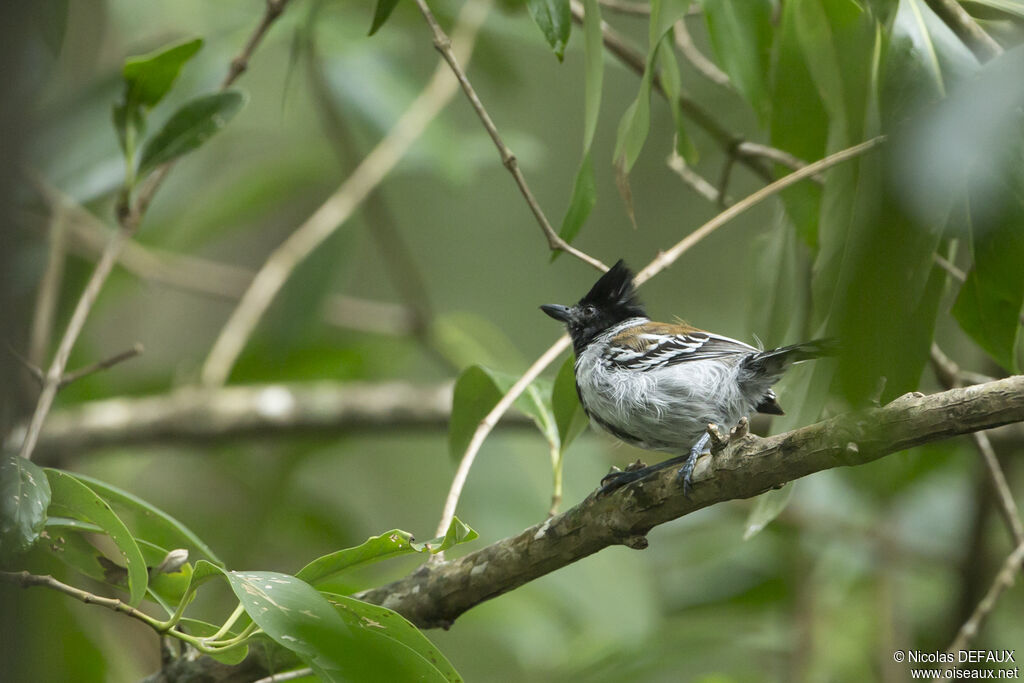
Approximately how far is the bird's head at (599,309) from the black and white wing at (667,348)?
0.89 feet

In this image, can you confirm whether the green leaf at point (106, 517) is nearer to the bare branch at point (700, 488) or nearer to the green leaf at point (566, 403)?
the bare branch at point (700, 488)

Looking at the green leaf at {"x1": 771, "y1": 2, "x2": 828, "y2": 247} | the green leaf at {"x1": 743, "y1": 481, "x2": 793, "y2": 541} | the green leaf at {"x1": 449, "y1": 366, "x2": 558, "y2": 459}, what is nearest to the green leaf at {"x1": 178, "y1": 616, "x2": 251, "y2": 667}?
the green leaf at {"x1": 449, "y1": 366, "x2": 558, "y2": 459}

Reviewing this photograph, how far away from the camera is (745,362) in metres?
2.64

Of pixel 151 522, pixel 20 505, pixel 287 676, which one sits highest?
pixel 20 505

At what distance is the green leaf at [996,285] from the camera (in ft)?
5.74

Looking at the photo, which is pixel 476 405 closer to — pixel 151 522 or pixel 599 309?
pixel 151 522

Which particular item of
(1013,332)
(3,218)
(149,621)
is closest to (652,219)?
(1013,332)

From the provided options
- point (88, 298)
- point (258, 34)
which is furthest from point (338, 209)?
point (88, 298)

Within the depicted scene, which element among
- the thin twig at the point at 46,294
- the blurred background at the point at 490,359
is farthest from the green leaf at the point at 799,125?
the thin twig at the point at 46,294

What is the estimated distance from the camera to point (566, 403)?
2.46 metres

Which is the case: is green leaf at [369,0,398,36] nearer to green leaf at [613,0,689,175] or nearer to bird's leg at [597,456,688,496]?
green leaf at [613,0,689,175]

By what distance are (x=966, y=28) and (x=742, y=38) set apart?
20.3 inches

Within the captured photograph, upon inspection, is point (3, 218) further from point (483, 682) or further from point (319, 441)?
point (483, 682)

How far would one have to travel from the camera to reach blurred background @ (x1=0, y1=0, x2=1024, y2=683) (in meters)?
2.56
